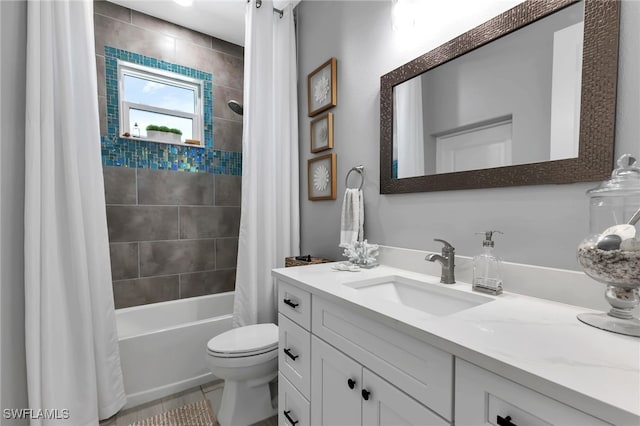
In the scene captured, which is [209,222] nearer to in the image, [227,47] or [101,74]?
[101,74]

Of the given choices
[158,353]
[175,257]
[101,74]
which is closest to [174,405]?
[158,353]

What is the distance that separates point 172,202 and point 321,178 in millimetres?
1319

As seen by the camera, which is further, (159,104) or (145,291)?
(159,104)

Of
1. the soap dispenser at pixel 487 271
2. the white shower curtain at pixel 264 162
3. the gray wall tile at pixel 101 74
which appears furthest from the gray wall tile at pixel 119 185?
the soap dispenser at pixel 487 271

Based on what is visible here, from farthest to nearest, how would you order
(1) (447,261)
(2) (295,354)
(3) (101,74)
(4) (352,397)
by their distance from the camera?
1. (3) (101,74)
2. (2) (295,354)
3. (1) (447,261)
4. (4) (352,397)

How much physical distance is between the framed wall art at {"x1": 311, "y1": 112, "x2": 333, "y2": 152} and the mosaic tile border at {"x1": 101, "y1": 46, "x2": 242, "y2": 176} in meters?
1.01

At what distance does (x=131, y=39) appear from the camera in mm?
2174

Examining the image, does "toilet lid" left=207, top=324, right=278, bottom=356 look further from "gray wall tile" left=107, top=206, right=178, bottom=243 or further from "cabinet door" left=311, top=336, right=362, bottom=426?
"gray wall tile" left=107, top=206, right=178, bottom=243

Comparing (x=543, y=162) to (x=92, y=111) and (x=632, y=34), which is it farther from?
(x=92, y=111)

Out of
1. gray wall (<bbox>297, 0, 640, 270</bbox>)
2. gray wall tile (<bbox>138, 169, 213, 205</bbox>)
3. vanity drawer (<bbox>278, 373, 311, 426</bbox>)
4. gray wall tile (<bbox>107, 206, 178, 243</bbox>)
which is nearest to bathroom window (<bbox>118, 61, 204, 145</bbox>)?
gray wall tile (<bbox>138, 169, 213, 205</bbox>)

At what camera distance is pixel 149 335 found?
5.70 ft

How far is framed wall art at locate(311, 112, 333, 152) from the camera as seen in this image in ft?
5.88

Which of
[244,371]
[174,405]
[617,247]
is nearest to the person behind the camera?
[617,247]

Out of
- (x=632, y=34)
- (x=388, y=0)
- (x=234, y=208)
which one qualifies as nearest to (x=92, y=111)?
(x=234, y=208)
